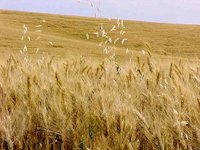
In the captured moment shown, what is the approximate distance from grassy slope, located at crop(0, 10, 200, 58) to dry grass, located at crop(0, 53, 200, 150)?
15270mm

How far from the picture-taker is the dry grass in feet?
6.22

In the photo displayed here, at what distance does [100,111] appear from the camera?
81.0 inches

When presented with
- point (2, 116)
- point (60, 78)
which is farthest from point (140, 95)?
point (2, 116)

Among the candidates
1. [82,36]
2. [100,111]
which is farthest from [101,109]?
[82,36]

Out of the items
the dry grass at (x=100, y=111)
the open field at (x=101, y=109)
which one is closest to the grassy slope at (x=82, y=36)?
the open field at (x=101, y=109)

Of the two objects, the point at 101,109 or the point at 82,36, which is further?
the point at 82,36

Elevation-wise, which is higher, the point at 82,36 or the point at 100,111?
the point at 100,111

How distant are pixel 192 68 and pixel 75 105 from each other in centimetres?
86

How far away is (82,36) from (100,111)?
23.9 metres

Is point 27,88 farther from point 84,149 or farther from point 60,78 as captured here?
point 84,149

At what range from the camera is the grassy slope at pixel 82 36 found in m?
19.7

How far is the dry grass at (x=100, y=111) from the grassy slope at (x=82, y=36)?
1527 centimetres

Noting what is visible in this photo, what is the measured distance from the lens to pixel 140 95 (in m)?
2.21

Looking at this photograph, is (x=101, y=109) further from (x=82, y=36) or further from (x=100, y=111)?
(x=82, y=36)
